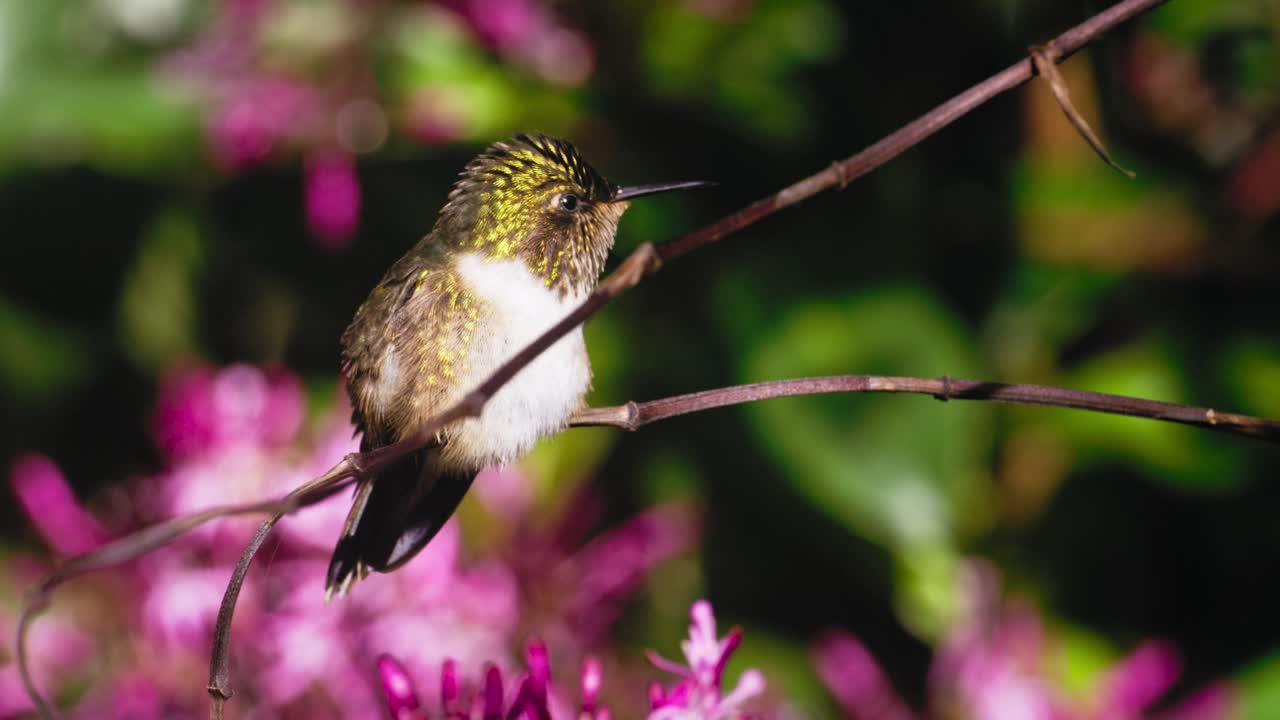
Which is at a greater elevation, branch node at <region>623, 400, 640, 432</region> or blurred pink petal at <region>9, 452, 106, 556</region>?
blurred pink petal at <region>9, 452, 106, 556</region>

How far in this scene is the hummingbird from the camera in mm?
251

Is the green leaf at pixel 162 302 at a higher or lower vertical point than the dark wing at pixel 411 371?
higher

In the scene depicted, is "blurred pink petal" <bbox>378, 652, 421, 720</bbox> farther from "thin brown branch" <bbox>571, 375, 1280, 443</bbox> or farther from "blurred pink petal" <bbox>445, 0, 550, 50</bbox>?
"blurred pink petal" <bbox>445, 0, 550, 50</bbox>

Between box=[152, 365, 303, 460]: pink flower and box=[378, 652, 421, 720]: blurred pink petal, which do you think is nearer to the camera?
box=[378, 652, 421, 720]: blurred pink petal

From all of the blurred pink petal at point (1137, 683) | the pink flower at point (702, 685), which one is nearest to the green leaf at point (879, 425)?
the blurred pink petal at point (1137, 683)

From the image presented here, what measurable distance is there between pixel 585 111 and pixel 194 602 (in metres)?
0.40

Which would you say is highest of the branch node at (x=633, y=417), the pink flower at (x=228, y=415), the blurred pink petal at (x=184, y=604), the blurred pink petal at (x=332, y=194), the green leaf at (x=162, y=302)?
the green leaf at (x=162, y=302)

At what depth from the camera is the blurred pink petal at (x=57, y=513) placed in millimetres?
731

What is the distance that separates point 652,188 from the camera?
24 centimetres

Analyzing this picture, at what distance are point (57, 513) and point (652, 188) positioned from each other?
0.63 metres

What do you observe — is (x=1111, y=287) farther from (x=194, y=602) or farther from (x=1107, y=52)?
(x=194, y=602)

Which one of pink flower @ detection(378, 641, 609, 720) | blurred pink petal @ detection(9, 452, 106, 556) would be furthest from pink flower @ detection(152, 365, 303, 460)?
pink flower @ detection(378, 641, 609, 720)

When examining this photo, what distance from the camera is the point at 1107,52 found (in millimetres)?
793

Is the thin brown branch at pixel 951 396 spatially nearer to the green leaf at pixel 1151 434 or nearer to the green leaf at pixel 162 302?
the green leaf at pixel 1151 434
